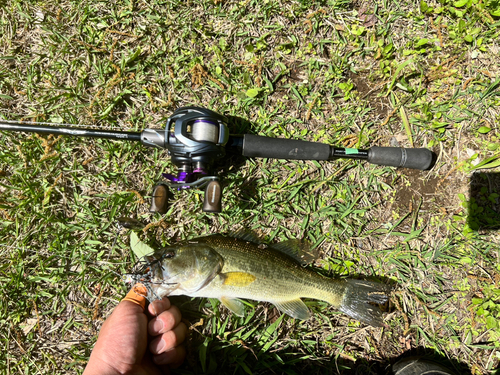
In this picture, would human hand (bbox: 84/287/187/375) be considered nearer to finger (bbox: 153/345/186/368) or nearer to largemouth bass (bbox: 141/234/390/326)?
finger (bbox: 153/345/186/368)

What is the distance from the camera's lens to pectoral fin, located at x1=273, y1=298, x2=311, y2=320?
10.2 ft

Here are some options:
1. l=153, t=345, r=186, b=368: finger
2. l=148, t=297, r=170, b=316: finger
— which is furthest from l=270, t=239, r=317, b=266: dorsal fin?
l=153, t=345, r=186, b=368: finger

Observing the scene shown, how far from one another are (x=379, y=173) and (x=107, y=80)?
3250mm

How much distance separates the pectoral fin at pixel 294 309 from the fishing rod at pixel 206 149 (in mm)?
1215

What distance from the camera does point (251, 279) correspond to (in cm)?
296

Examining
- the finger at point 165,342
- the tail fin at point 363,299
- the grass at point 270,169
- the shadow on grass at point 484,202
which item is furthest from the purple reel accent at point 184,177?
the shadow on grass at point 484,202

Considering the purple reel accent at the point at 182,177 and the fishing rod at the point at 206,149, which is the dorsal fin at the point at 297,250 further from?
the purple reel accent at the point at 182,177

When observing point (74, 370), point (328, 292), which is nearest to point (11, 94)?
point (74, 370)

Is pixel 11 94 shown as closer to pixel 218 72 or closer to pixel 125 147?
pixel 125 147

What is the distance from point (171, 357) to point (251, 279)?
1.13 meters

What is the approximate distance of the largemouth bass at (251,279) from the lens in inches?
111

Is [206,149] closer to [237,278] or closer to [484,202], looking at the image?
[237,278]

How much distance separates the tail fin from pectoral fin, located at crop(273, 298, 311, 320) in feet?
1.18

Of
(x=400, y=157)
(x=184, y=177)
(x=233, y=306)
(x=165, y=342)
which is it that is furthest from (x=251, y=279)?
(x=400, y=157)
